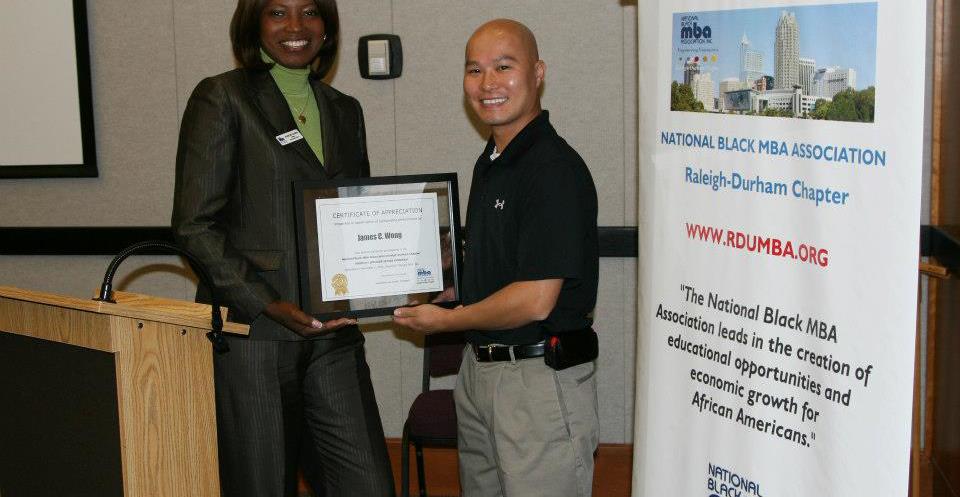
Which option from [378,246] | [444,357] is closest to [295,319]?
[378,246]

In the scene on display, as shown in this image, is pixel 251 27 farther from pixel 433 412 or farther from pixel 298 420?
pixel 433 412

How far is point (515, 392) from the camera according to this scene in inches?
110

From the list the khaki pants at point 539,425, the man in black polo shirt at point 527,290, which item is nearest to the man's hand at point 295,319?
the man in black polo shirt at point 527,290

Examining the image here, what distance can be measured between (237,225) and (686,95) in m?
1.39

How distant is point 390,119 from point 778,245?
7.73ft

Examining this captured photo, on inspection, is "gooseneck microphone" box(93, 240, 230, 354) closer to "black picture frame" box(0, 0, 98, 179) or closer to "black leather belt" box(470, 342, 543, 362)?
"black leather belt" box(470, 342, 543, 362)

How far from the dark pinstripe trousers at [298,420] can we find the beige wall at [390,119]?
4.27 feet

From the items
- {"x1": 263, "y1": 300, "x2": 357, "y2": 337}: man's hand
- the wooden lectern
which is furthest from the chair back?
the wooden lectern

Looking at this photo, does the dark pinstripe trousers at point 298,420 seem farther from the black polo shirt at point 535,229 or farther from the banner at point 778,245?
the banner at point 778,245

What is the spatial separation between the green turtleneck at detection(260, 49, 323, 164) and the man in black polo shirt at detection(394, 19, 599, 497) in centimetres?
56

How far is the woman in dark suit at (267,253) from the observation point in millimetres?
2916

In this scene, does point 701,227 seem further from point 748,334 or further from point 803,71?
point 803,71

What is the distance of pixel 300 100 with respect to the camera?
311 cm

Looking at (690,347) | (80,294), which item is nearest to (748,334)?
(690,347)
